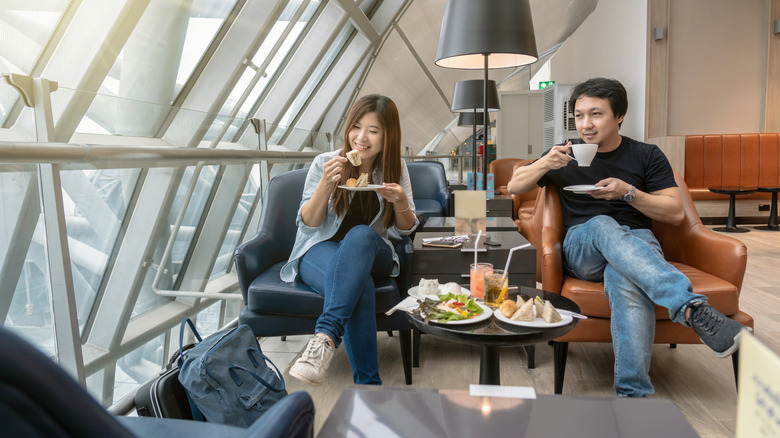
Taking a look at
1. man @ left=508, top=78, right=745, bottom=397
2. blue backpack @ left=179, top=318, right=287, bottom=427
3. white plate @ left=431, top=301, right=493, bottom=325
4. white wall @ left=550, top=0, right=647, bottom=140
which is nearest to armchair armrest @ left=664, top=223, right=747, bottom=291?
man @ left=508, top=78, right=745, bottom=397

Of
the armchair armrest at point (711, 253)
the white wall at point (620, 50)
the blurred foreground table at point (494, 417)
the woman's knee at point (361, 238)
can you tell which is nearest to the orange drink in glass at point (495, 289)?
the blurred foreground table at point (494, 417)

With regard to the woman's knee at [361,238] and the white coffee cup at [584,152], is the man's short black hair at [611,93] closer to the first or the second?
the white coffee cup at [584,152]

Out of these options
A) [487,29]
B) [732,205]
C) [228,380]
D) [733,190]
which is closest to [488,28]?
[487,29]

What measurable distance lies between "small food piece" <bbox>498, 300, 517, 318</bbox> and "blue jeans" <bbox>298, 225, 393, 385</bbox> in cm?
56

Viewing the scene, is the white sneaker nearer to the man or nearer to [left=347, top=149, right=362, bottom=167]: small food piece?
[left=347, top=149, right=362, bottom=167]: small food piece

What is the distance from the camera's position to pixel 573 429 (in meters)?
1.02

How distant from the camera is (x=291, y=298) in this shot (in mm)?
2016

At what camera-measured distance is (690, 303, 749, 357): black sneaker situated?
1.57 metres

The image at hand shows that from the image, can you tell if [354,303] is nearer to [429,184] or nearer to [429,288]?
[429,288]

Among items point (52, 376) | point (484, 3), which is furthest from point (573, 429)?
point (484, 3)

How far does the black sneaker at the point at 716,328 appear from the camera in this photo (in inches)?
61.9

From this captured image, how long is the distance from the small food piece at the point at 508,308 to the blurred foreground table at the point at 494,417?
1.01 feet

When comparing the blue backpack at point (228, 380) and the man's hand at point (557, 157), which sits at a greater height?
the man's hand at point (557, 157)

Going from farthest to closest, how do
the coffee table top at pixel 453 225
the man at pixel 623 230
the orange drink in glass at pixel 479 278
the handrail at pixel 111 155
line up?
the coffee table top at pixel 453 225, the man at pixel 623 230, the orange drink in glass at pixel 479 278, the handrail at pixel 111 155
